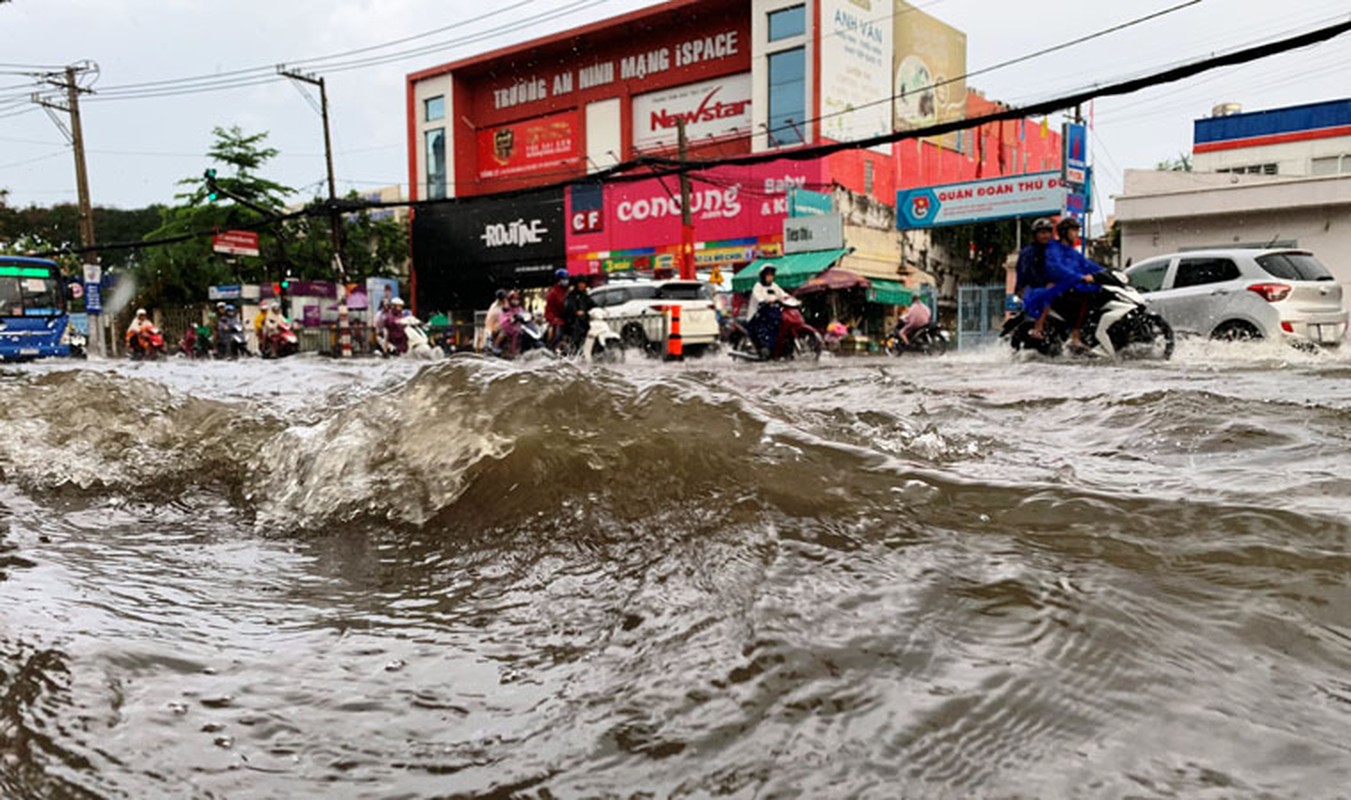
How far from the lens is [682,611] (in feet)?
6.21

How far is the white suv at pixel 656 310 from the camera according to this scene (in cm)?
1638

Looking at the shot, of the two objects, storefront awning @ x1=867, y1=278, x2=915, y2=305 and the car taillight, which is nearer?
the car taillight

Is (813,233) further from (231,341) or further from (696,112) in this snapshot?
(231,341)

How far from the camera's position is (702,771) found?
132 cm

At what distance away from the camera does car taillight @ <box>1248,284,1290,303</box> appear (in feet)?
31.0

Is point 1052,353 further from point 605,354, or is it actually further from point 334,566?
point 334,566

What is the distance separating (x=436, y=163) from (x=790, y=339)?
90.7 ft

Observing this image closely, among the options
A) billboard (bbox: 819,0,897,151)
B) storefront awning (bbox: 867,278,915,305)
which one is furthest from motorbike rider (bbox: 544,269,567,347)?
billboard (bbox: 819,0,897,151)

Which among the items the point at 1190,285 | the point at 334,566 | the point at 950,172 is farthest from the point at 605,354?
the point at 950,172

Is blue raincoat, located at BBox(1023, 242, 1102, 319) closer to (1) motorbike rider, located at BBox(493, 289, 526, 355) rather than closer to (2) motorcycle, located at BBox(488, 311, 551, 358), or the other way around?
(2) motorcycle, located at BBox(488, 311, 551, 358)

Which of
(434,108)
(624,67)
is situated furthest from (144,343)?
(434,108)

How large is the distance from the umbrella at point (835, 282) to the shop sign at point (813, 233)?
1245mm

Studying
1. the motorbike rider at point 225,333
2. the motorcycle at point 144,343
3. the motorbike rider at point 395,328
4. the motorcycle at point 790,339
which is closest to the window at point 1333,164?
the motorcycle at point 790,339

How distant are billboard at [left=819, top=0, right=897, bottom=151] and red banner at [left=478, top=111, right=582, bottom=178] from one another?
31.9 ft
